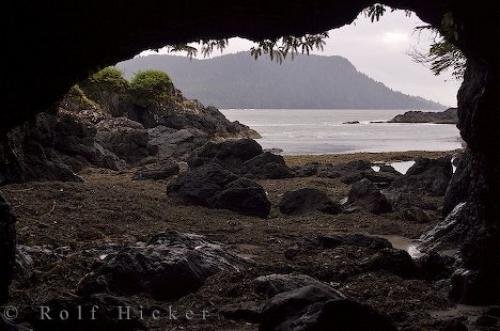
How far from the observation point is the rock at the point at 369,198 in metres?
14.6

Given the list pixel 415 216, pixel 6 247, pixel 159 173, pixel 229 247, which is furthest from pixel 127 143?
pixel 6 247

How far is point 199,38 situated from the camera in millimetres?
6543

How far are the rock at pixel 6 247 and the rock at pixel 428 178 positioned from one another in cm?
1420

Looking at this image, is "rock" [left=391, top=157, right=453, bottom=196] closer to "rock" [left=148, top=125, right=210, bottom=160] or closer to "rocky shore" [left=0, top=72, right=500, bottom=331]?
"rocky shore" [left=0, top=72, right=500, bottom=331]

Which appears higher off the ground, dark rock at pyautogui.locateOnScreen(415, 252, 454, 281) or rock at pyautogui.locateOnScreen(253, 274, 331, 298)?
rock at pyautogui.locateOnScreen(253, 274, 331, 298)

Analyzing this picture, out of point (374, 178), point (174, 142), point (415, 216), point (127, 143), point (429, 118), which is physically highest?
point (429, 118)

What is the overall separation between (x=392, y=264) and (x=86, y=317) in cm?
480

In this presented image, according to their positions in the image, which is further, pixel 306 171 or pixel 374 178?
pixel 306 171

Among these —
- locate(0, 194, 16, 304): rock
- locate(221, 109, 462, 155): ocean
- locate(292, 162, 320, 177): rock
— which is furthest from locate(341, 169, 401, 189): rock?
locate(221, 109, 462, 155): ocean

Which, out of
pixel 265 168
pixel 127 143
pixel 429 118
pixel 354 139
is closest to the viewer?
pixel 265 168

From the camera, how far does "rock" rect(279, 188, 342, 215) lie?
14812 mm

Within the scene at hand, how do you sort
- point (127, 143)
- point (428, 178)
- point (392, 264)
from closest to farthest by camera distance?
point (392, 264)
point (428, 178)
point (127, 143)

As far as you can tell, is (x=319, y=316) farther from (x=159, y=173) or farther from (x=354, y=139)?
(x=354, y=139)

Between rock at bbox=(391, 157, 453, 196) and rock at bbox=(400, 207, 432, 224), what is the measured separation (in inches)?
145
